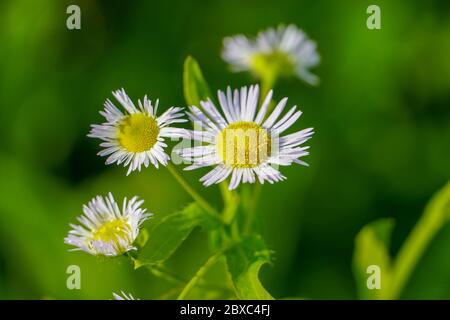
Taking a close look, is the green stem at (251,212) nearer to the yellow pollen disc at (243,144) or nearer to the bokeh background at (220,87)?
the yellow pollen disc at (243,144)

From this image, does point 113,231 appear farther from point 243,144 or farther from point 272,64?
point 272,64

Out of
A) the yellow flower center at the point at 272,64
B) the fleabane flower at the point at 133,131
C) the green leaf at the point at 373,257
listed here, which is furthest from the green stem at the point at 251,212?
the yellow flower center at the point at 272,64

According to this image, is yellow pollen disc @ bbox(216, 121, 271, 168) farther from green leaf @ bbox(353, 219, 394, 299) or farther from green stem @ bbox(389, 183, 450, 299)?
green stem @ bbox(389, 183, 450, 299)

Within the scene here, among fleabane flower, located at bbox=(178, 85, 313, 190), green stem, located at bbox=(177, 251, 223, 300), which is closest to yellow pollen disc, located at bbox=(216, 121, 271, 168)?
fleabane flower, located at bbox=(178, 85, 313, 190)

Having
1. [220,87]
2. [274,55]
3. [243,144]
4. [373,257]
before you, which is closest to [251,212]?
[243,144]

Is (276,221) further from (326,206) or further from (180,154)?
(180,154)

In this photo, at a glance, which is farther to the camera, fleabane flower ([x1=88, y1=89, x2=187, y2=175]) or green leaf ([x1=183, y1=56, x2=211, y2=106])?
green leaf ([x1=183, y1=56, x2=211, y2=106])

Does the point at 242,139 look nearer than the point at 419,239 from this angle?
Yes
